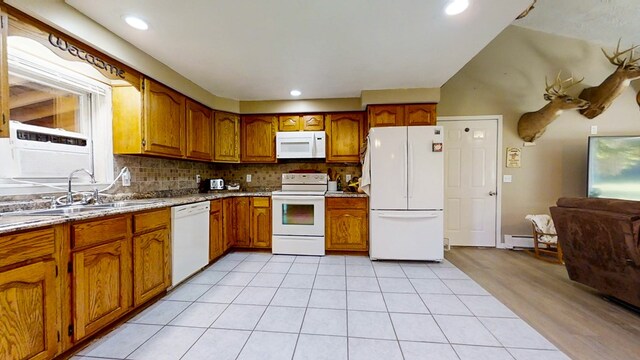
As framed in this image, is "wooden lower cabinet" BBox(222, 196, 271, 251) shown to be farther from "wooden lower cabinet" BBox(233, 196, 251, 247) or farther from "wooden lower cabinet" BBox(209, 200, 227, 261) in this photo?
"wooden lower cabinet" BBox(209, 200, 227, 261)

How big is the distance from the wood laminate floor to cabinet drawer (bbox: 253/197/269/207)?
2644 millimetres

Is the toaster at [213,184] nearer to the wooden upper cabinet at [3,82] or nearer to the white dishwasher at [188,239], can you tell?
the white dishwasher at [188,239]

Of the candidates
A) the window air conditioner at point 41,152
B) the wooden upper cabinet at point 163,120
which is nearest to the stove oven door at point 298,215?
the wooden upper cabinet at point 163,120

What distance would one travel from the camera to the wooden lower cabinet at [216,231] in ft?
9.70

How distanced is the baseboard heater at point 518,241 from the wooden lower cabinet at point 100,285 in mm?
4662

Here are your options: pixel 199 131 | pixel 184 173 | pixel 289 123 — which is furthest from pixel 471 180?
pixel 184 173

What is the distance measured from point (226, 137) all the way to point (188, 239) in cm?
176

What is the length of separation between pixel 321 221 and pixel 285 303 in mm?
1392

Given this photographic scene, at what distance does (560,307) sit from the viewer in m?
2.01

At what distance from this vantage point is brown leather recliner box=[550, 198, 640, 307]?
70.2 inches

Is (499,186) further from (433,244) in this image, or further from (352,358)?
(352,358)

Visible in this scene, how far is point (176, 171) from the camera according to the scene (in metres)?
3.22

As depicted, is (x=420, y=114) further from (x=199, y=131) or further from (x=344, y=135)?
(x=199, y=131)

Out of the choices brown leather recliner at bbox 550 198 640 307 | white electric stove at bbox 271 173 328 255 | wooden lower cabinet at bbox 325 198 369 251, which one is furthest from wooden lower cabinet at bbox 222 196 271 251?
brown leather recliner at bbox 550 198 640 307
